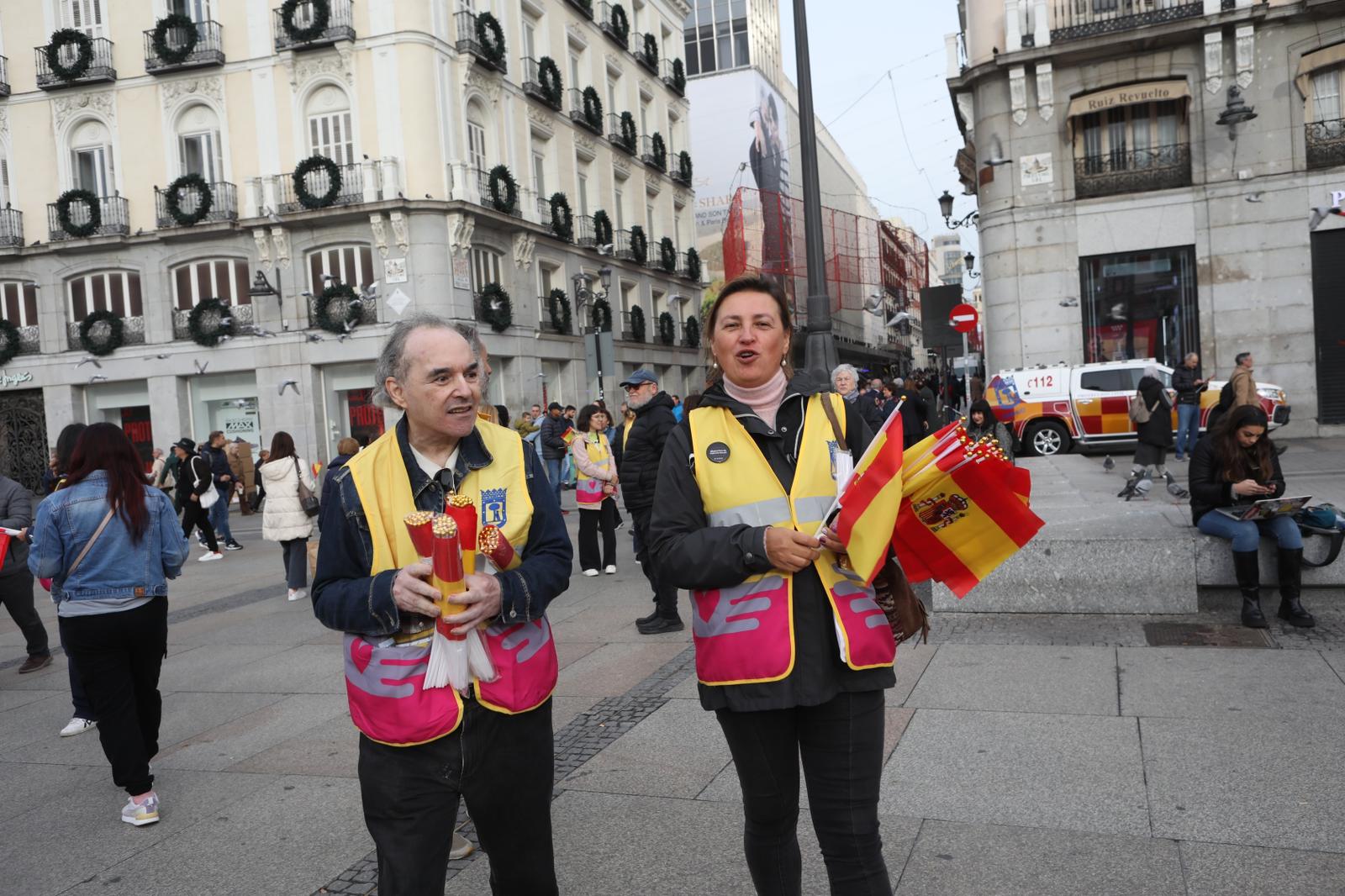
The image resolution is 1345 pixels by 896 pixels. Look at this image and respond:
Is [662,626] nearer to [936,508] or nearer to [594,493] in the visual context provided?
[594,493]

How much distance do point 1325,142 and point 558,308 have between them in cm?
1956

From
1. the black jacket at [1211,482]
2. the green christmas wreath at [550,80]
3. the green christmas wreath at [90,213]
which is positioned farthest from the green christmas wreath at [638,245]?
the black jacket at [1211,482]

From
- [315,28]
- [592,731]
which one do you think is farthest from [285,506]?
[315,28]

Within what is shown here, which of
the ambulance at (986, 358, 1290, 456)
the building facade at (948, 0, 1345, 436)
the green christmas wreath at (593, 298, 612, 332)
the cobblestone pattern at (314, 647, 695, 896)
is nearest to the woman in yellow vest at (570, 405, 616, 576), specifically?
the cobblestone pattern at (314, 647, 695, 896)

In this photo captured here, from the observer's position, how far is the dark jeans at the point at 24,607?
7602mm

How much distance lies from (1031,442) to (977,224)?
17.7 ft

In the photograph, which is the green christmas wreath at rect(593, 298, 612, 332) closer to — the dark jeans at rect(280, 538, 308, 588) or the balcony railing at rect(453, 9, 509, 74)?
the balcony railing at rect(453, 9, 509, 74)

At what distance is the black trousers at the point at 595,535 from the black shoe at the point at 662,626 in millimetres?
2795

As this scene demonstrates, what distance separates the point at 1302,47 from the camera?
19.8 metres

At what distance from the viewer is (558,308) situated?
31594 millimetres

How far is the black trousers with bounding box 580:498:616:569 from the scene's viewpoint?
1055 cm

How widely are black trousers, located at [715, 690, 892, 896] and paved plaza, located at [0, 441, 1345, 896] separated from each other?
0.89 m

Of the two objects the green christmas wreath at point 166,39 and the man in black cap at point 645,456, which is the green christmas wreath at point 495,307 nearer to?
the green christmas wreath at point 166,39

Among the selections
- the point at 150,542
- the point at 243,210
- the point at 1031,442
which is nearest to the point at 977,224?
the point at 1031,442
